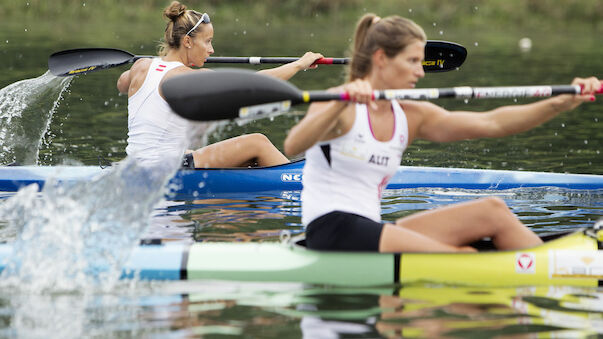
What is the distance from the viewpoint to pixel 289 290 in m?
5.17

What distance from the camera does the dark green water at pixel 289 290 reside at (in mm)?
4660

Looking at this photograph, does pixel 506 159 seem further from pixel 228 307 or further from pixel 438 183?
pixel 228 307

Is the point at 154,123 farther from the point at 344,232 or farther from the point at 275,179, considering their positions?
the point at 344,232

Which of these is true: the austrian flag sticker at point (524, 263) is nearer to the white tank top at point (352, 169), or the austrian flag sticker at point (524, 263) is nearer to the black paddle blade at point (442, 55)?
the white tank top at point (352, 169)

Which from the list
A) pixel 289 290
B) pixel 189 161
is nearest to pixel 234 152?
pixel 189 161

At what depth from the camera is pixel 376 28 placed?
5.09m

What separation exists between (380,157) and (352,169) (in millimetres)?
162

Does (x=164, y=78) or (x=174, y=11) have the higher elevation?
(x=174, y=11)

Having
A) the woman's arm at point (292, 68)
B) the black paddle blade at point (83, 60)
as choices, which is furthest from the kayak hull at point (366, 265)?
the black paddle blade at point (83, 60)

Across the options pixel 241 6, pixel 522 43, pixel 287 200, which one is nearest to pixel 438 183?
pixel 287 200

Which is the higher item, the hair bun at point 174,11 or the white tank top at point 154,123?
the hair bun at point 174,11

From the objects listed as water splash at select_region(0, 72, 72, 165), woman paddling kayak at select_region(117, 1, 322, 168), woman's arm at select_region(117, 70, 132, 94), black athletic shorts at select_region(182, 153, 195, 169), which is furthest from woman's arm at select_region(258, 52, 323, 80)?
water splash at select_region(0, 72, 72, 165)

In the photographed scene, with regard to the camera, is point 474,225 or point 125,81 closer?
point 474,225

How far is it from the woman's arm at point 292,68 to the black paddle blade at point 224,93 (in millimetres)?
2353
